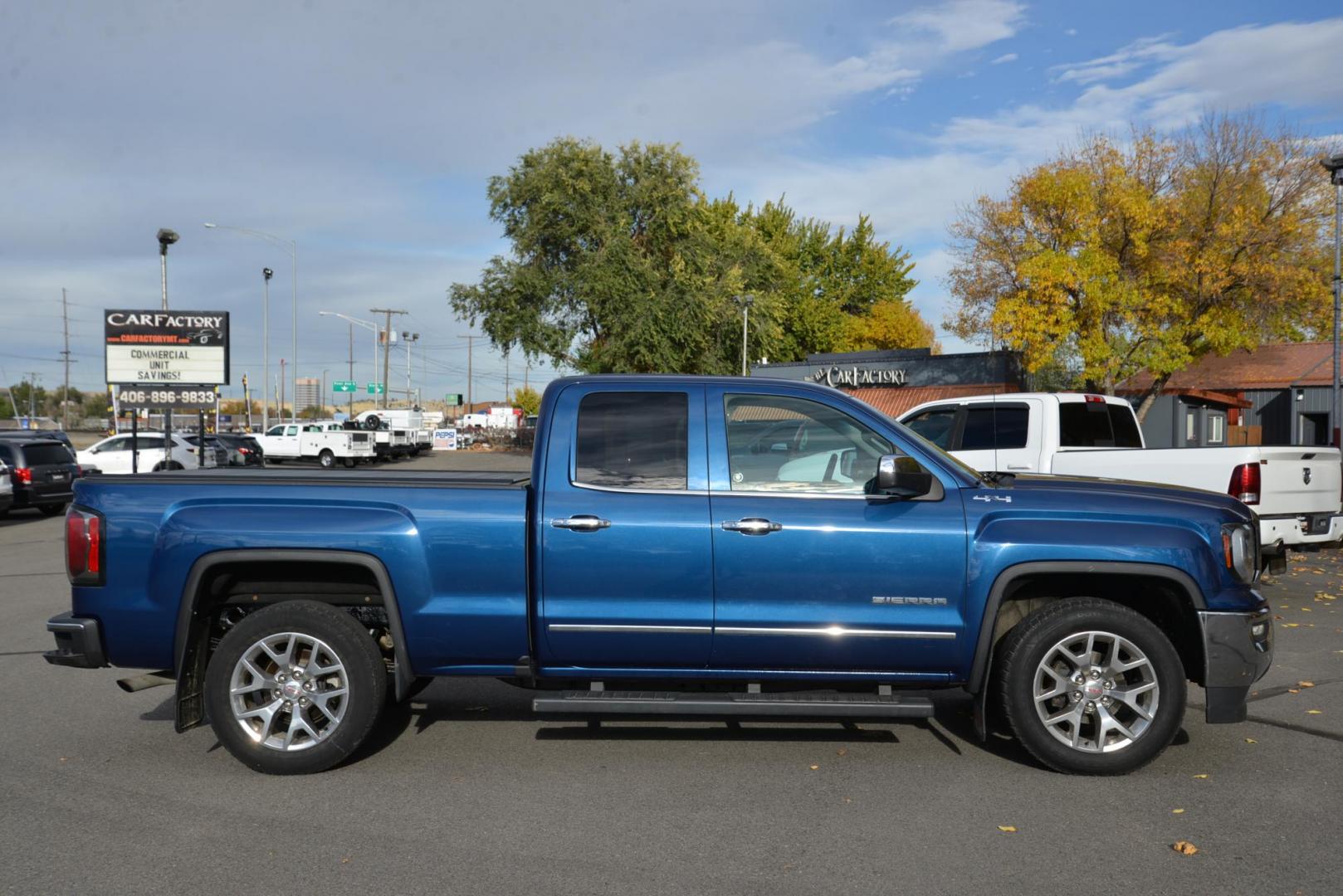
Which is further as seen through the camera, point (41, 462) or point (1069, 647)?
point (41, 462)

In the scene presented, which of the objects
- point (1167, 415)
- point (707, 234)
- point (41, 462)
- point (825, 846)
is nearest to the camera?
point (825, 846)

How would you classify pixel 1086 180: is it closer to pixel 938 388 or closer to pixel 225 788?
pixel 938 388

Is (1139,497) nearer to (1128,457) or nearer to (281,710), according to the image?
(281,710)

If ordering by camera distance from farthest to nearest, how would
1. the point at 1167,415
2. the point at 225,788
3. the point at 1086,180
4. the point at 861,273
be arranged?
the point at 861,273 → the point at 1167,415 → the point at 1086,180 → the point at 225,788

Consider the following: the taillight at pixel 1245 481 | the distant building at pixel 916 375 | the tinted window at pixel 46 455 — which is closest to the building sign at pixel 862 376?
the distant building at pixel 916 375

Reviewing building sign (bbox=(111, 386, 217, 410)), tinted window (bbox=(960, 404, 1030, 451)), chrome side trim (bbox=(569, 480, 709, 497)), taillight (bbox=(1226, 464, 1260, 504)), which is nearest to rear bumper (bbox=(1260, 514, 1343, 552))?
taillight (bbox=(1226, 464, 1260, 504))

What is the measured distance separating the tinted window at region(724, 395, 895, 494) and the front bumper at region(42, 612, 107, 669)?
3.19m

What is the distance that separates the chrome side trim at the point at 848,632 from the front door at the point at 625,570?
6.3 inches

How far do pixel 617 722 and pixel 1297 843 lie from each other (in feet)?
11.0

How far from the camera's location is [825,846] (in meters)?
4.22

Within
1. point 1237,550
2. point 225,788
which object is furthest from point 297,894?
point 1237,550

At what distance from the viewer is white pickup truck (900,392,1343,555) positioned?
919 centimetres

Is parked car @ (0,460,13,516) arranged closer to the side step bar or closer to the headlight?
the side step bar

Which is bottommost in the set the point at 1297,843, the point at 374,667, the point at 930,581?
the point at 1297,843
